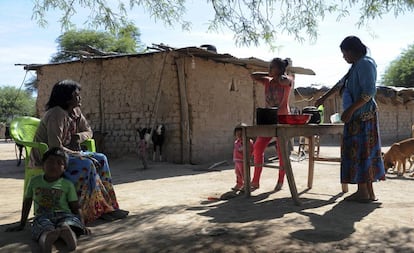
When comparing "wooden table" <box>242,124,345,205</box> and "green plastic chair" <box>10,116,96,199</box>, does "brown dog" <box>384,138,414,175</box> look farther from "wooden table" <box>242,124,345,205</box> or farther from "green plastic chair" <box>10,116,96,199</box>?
"green plastic chair" <box>10,116,96,199</box>

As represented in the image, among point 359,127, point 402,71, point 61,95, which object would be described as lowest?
point 359,127

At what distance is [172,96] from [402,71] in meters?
26.4

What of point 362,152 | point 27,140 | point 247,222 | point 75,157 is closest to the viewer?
point 247,222

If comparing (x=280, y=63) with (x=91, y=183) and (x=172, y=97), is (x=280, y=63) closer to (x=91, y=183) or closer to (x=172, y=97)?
(x=91, y=183)

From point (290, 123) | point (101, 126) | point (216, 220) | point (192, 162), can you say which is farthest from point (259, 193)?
point (101, 126)

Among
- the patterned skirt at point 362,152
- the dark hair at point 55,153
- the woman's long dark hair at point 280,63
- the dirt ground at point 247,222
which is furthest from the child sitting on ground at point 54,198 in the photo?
the woman's long dark hair at point 280,63

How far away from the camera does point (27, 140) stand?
12.4ft

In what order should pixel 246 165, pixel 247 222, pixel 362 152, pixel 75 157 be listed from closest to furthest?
pixel 247 222 → pixel 75 157 → pixel 362 152 → pixel 246 165

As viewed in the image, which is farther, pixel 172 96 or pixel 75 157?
pixel 172 96

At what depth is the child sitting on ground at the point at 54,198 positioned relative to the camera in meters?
2.89

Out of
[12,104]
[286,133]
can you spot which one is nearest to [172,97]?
[286,133]

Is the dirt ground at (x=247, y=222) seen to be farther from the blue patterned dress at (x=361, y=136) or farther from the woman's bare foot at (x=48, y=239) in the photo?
the blue patterned dress at (x=361, y=136)

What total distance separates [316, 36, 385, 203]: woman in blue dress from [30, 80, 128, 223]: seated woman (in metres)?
2.19

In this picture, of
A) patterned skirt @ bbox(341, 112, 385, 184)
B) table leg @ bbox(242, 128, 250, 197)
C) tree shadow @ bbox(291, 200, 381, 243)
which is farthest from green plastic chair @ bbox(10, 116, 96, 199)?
patterned skirt @ bbox(341, 112, 385, 184)
